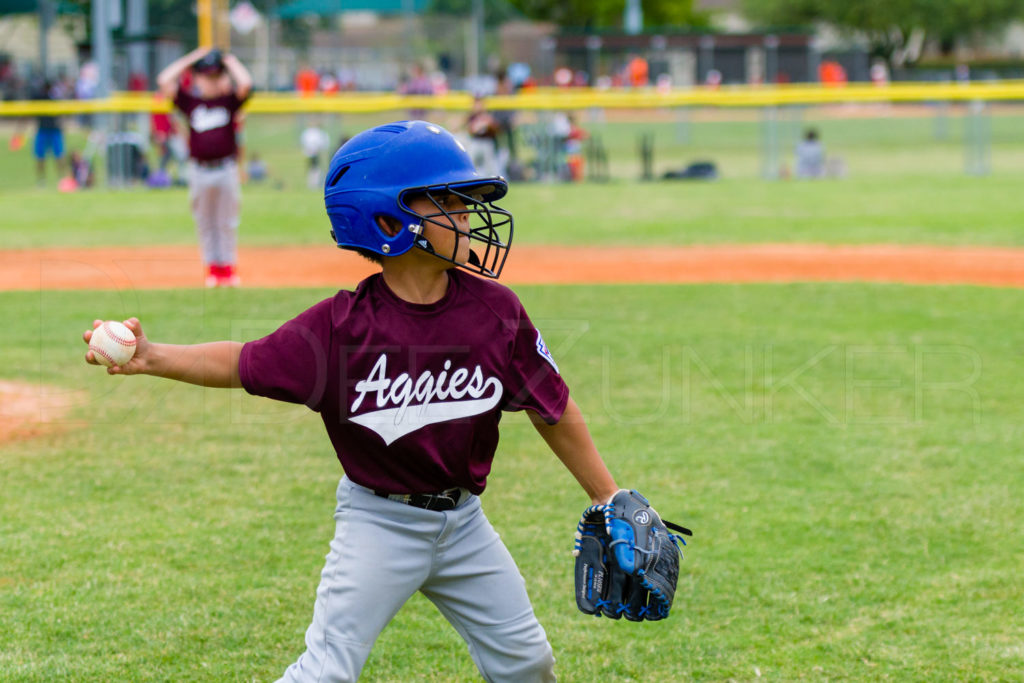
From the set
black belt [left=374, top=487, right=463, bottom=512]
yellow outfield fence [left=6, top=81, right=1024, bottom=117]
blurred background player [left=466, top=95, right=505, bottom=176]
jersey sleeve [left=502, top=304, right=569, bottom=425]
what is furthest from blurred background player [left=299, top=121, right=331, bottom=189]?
black belt [left=374, top=487, right=463, bottom=512]

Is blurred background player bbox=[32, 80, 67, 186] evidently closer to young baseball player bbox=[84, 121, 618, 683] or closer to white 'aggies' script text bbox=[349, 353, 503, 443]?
young baseball player bbox=[84, 121, 618, 683]

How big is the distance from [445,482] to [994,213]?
15.0 metres

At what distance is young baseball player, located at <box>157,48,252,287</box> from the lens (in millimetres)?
10492

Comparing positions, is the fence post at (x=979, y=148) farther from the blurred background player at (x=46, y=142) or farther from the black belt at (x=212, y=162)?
the blurred background player at (x=46, y=142)

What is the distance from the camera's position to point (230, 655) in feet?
12.6

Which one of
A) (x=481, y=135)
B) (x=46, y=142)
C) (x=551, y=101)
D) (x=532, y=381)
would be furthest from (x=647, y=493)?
(x=46, y=142)

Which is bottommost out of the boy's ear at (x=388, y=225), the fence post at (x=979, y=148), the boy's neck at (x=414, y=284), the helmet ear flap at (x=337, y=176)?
the fence post at (x=979, y=148)

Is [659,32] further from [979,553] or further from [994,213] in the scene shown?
[979,553]

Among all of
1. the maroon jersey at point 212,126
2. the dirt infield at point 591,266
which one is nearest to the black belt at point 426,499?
the maroon jersey at point 212,126

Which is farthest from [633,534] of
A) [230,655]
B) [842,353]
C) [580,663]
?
[842,353]

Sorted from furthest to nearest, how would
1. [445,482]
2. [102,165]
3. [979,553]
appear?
1. [102,165]
2. [979,553]
3. [445,482]

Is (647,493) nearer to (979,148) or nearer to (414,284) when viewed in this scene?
(414,284)

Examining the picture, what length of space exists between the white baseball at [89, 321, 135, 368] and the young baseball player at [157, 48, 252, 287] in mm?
7941

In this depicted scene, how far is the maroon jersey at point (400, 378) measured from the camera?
291 cm
